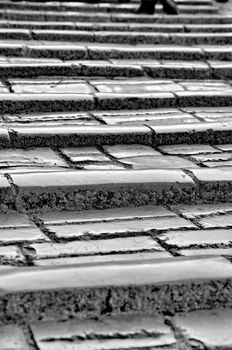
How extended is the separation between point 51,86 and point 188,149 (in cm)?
96

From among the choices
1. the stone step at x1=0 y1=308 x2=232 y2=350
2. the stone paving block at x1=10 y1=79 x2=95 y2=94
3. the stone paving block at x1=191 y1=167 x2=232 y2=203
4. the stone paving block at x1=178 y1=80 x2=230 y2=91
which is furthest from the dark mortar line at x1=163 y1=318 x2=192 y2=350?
the stone paving block at x1=178 y1=80 x2=230 y2=91

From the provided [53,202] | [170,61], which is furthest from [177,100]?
[53,202]

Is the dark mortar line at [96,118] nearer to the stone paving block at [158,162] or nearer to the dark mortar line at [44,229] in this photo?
the stone paving block at [158,162]

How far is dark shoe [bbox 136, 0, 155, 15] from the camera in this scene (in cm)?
620

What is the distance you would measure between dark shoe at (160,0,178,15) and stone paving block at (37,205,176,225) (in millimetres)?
3569

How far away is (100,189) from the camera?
2926mm

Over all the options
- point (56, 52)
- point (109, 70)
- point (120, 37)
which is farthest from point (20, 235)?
point (120, 37)

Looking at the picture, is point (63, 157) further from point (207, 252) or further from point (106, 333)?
point (106, 333)

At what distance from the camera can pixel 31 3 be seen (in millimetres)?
6254

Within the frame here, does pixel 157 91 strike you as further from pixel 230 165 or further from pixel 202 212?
pixel 202 212

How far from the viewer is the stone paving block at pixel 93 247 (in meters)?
2.50

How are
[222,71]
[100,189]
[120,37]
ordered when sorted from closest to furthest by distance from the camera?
[100,189] → [222,71] → [120,37]

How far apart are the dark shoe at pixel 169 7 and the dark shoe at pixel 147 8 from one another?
0.11 meters

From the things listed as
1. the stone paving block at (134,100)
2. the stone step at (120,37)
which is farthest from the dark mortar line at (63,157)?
the stone step at (120,37)
